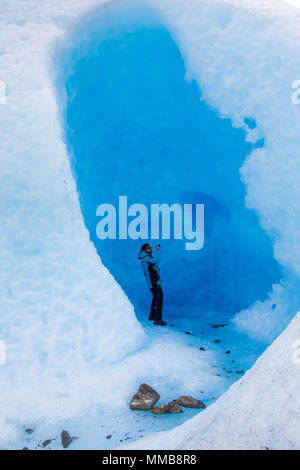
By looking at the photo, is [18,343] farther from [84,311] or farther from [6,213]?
[6,213]

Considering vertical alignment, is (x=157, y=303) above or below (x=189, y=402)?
above

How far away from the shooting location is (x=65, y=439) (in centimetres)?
481

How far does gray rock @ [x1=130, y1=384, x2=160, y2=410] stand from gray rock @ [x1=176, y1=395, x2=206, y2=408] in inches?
11.8

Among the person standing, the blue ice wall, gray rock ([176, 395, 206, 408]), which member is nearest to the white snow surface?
the blue ice wall

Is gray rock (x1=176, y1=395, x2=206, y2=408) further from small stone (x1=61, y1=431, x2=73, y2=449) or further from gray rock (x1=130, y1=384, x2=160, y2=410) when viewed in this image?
small stone (x1=61, y1=431, x2=73, y2=449)

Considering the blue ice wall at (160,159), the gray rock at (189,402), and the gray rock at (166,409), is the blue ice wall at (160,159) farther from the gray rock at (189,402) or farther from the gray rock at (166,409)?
the gray rock at (166,409)

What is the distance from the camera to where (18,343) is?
6.05 m

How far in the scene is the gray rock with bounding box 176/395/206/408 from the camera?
546 cm

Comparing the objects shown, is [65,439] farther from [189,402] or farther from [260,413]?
[260,413]

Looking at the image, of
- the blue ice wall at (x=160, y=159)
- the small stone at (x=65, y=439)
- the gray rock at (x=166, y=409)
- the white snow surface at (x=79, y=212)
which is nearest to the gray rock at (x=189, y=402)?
the gray rock at (x=166, y=409)

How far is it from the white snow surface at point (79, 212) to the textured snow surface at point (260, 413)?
0.01 metres

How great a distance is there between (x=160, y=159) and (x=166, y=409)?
22.0ft

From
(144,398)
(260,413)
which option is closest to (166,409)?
(144,398)

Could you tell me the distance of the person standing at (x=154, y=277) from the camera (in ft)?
27.7
